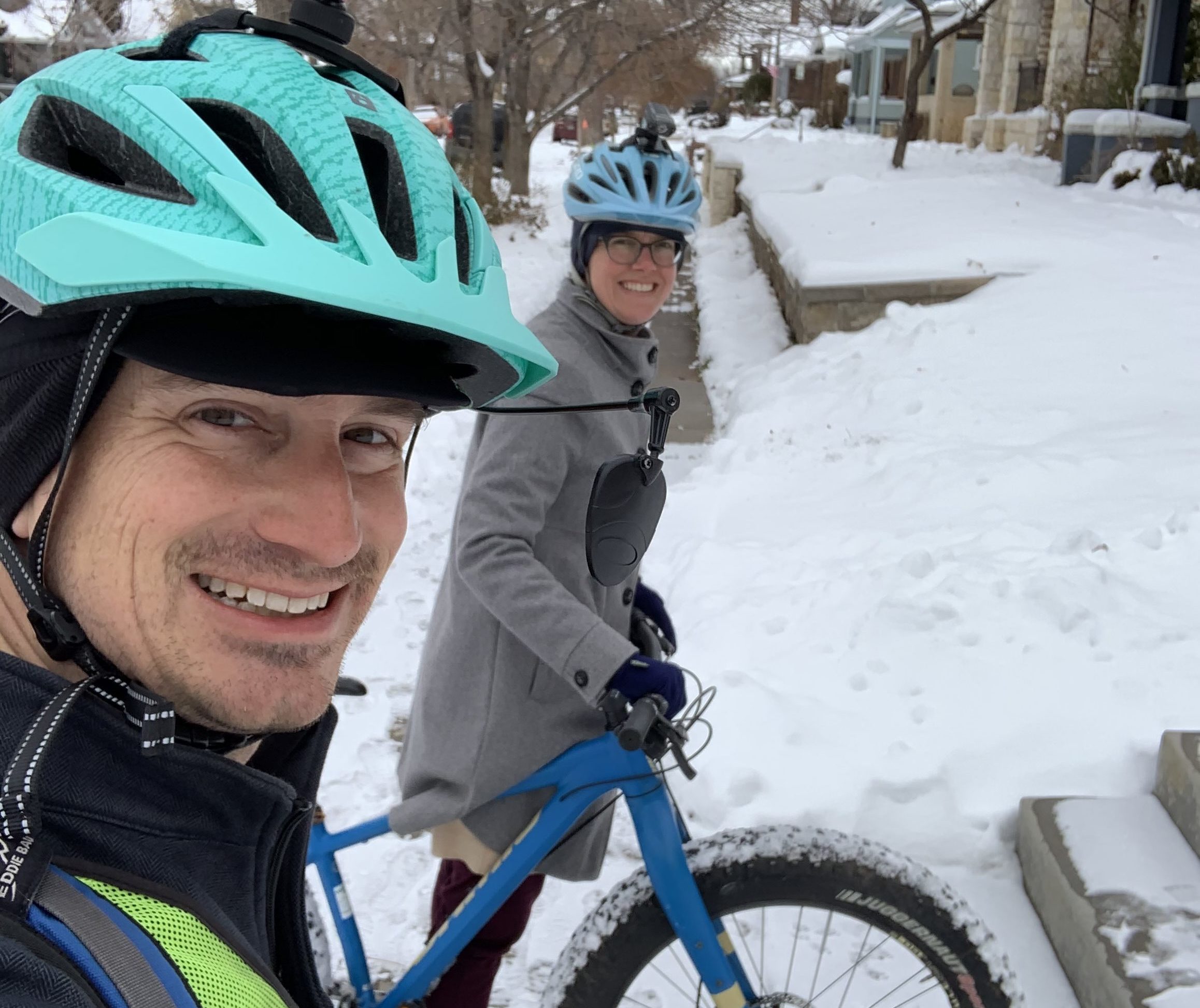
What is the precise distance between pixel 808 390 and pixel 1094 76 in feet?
43.2

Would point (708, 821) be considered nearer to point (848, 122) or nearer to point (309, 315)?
point (309, 315)

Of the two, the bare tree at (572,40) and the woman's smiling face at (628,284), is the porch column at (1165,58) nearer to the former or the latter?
the bare tree at (572,40)

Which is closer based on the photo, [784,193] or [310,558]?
[310,558]

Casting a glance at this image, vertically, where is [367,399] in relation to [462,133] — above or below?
above

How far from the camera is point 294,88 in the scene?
1152mm

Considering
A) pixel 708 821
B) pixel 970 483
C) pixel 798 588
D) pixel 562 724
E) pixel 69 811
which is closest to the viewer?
pixel 69 811

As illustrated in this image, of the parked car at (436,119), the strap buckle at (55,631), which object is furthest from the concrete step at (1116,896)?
the parked car at (436,119)

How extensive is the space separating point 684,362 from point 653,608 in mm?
7984

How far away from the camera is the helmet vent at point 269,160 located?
108cm

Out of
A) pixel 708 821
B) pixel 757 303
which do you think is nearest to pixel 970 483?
pixel 708 821

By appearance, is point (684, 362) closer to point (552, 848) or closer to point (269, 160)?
point (552, 848)

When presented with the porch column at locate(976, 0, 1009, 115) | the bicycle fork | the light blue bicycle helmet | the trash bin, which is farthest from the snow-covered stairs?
the porch column at locate(976, 0, 1009, 115)

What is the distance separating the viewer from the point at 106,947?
31.2 inches

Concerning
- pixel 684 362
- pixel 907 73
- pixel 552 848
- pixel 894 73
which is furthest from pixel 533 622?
pixel 894 73
